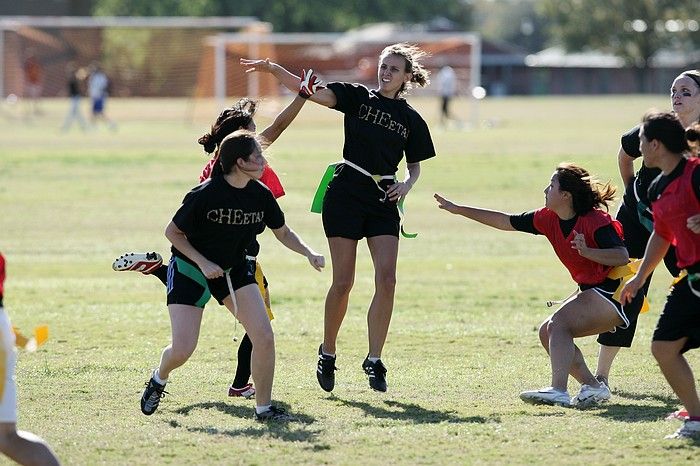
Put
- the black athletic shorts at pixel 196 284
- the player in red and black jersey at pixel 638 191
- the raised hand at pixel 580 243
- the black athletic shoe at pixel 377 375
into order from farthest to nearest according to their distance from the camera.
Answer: the player in red and black jersey at pixel 638 191
the black athletic shoe at pixel 377 375
the raised hand at pixel 580 243
the black athletic shorts at pixel 196 284

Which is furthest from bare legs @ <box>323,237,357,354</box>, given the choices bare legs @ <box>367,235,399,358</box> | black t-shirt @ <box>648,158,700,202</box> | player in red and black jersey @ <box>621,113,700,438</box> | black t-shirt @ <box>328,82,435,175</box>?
black t-shirt @ <box>648,158,700,202</box>

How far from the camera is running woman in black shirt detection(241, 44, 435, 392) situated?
27.0 ft

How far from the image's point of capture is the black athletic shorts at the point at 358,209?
8289 mm

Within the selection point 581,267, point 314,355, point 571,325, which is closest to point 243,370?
point 314,355

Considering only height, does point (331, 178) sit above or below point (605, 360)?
above

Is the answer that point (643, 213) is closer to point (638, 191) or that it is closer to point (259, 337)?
point (638, 191)

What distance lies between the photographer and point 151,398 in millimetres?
7336

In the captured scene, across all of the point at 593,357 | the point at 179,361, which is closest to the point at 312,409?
the point at 179,361

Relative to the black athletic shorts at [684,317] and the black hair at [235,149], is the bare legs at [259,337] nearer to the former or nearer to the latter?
the black hair at [235,149]

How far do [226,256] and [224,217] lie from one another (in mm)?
253

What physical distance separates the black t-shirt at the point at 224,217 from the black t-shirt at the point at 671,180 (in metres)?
2.13

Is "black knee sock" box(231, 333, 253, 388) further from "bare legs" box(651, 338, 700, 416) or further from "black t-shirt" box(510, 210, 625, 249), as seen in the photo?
"bare legs" box(651, 338, 700, 416)


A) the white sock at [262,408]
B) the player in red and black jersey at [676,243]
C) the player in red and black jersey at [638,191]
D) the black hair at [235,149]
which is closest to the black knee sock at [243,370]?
the white sock at [262,408]

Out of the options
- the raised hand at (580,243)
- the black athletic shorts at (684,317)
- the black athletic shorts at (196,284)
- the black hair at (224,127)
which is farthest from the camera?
the black hair at (224,127)
